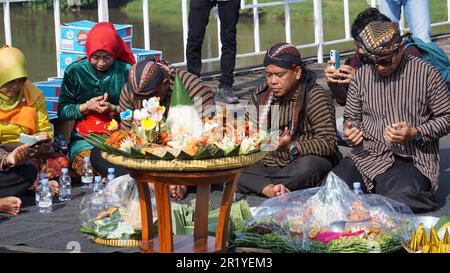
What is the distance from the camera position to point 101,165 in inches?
266

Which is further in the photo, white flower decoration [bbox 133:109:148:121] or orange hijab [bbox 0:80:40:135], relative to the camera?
orange hijab [bbox 0:80:40:135]

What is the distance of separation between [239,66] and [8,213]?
523 centimetres

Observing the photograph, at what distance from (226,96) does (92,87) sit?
2.08 meters

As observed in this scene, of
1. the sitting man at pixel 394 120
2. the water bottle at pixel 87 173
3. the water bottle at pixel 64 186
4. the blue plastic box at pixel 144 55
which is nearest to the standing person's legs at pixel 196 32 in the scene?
the blue plastic box at pixel 144 55

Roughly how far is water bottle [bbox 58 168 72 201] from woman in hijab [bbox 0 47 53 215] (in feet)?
0.59

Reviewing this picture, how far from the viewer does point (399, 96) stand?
614cm

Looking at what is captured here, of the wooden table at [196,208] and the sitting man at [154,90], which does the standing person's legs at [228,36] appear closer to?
the sitting man at [154,90]

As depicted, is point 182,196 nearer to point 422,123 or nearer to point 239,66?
point 422,123

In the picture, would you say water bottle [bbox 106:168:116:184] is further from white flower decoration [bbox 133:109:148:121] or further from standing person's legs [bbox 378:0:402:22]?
standing person's legs [bbox 378:0:402:22]

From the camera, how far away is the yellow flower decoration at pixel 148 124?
475 cm

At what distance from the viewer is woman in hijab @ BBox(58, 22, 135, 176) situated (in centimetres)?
694

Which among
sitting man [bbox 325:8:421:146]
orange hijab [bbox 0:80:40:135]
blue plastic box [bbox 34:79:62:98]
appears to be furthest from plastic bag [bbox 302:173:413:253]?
blue plastic box [bbox 34:79:62:98]

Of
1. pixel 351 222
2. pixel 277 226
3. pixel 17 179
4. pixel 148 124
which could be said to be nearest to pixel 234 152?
pixel 148 124
